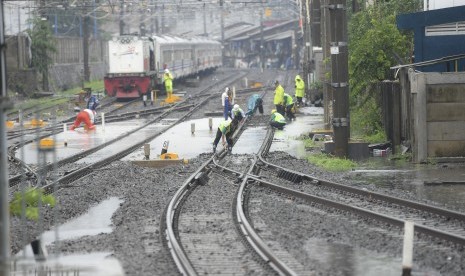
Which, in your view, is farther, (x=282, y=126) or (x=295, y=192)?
(x=282, y=126)

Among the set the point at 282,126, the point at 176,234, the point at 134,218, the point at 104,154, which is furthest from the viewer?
the point at 282,126

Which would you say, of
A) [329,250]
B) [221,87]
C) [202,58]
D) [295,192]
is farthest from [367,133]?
[202,58]

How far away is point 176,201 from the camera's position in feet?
56.3

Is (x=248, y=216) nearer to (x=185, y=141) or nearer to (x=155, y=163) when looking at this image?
(x=155, y=163)

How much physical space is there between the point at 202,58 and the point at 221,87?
1228 cm

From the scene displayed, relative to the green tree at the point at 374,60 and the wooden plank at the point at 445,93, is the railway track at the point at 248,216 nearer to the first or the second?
the wooden plank at the point at 445,93

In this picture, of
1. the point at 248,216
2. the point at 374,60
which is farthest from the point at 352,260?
the point at 374,60

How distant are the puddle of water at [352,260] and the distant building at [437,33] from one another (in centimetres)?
1235

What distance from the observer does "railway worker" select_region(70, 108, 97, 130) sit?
3494 cm

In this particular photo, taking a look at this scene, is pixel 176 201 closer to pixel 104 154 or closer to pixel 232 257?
pixel 232 257

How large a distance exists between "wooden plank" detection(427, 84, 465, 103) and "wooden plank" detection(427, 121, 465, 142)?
515 millimetres

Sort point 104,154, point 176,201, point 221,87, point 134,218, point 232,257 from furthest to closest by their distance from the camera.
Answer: point 221,87
point 104,154
point 176,201
point 134,218
point 232,257

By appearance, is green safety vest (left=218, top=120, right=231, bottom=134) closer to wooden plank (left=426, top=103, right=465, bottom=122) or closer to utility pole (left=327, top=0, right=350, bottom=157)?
utility pole (left=327, top=0, right=350, bottom=157)

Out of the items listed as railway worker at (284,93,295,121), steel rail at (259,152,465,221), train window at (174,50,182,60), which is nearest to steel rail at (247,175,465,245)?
steel rail at (259,152,465,221)
